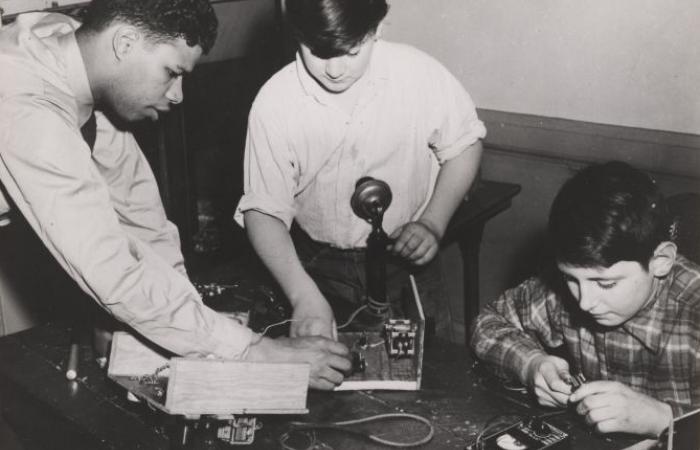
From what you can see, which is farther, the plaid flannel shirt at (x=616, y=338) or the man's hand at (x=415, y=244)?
the man's hand at (x=415, y=244)

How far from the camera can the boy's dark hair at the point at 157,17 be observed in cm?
171

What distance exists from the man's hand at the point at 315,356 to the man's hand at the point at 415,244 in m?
0.49

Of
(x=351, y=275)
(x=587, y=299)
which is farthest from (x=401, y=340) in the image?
(x=351, y=275)

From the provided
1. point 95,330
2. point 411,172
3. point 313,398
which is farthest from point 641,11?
point 95,330

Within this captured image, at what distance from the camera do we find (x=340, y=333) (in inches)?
73.4

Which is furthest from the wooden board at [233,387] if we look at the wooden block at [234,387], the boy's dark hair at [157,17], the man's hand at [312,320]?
the boy's dark hair at [157,17]

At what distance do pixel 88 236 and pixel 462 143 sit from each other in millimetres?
1250

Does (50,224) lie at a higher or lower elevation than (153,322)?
higher

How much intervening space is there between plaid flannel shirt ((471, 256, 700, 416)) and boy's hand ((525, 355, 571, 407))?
0.04 metres

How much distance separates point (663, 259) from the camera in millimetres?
1616

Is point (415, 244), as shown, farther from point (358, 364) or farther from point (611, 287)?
point (611, 287)

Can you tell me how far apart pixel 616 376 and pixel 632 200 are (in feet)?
1.69

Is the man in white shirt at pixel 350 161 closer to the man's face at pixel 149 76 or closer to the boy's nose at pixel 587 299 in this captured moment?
the man's face at pixel 149 76

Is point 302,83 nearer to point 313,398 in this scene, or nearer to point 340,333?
point 340,333
